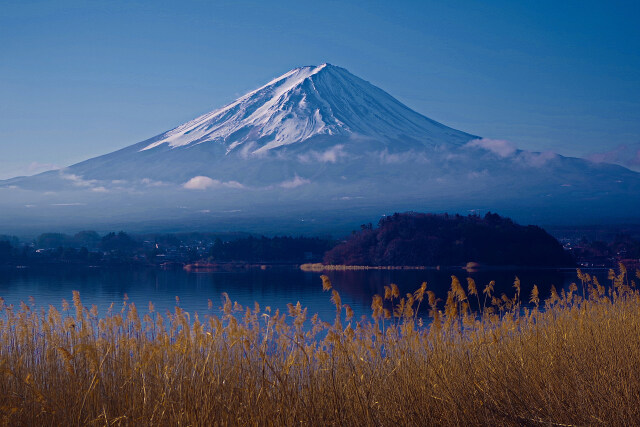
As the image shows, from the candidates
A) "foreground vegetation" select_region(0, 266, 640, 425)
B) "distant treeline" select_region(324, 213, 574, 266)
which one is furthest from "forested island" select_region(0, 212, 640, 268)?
"foreground vegetation" select_region(0, 266, 640, 425)

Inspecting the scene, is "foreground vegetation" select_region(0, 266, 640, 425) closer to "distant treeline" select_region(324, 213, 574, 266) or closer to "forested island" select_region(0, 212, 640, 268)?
"forested island" select_region(0, 212, 640, 268)

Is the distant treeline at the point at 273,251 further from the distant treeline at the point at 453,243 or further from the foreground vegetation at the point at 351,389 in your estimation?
the foreground vegetation at the point at 351,389

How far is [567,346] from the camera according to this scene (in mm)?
6617

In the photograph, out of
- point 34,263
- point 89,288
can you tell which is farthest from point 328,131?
point 89,288

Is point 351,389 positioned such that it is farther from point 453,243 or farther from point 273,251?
point 273,251

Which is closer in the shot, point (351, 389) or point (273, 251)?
point (351, 389)

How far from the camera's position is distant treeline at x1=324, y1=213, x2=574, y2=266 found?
189 ft

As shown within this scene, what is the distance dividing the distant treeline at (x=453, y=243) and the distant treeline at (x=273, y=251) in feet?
25.8

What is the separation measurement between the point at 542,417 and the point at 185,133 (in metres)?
116

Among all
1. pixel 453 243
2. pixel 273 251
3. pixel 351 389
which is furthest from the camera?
pixel 273 251

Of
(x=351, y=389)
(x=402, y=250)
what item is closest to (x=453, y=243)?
(x=402, y=250)

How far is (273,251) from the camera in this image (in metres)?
72.1

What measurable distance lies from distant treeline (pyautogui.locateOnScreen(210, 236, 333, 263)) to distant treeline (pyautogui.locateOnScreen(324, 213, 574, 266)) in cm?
786

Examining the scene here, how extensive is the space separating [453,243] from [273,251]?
2064cm
